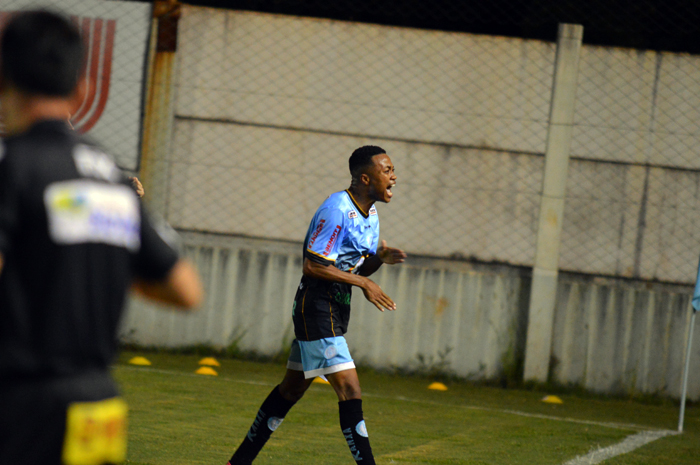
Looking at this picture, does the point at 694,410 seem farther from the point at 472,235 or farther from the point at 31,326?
the point at 31,326

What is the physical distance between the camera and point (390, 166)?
5.57m

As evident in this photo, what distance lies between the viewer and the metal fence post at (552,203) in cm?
940

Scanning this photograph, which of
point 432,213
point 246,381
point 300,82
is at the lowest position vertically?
point 246,381

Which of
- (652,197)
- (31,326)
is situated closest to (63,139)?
(31,326)

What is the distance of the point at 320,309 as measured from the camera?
205 inches

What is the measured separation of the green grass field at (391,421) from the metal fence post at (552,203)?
1.55 ft

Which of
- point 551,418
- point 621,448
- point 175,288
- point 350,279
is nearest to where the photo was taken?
point 175,288

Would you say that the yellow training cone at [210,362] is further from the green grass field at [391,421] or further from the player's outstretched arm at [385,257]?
the player's outstretched arm at [385,257]

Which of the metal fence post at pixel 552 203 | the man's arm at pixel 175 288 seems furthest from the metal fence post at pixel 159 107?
the man's arm at pixel 175 288

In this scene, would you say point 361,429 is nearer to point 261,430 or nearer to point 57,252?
point 261,430

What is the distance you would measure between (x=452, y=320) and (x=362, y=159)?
4317mm

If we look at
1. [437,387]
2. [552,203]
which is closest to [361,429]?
[437,387]

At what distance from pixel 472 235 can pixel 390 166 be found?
13.8ft

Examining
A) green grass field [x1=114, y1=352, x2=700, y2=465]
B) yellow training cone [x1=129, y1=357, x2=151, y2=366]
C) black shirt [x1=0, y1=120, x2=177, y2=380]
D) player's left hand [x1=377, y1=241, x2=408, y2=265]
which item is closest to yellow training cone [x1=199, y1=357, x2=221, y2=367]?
green grass field [x1=114, y1=352, x2=700, y2=465]
